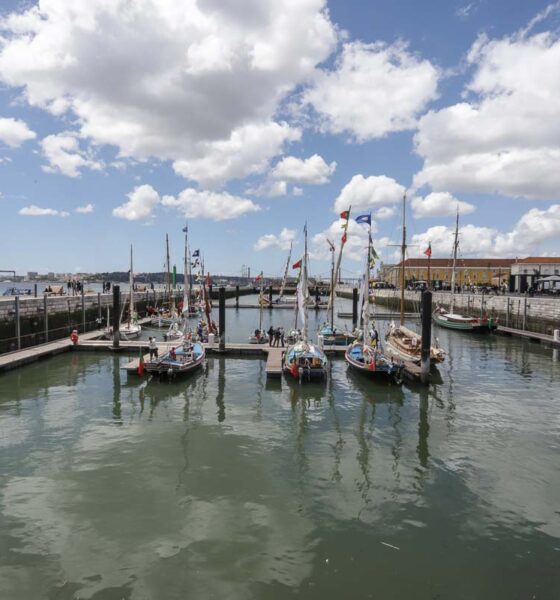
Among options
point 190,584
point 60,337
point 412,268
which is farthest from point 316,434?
point 412,268

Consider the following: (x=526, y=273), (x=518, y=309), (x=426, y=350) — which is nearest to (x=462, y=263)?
(x=526, y=273)

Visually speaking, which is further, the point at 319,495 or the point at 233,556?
the point at 319,495

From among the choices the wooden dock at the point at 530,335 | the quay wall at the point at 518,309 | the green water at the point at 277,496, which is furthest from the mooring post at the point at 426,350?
the quay wall at the point at 518,309

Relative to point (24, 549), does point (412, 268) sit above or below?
above

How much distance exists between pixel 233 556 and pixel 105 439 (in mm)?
10101

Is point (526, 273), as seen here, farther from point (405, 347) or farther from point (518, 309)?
point (405, 347)

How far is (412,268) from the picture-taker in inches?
7003

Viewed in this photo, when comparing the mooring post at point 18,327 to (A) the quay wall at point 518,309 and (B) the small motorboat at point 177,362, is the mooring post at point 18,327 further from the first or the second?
(A) the quay wall at point 518,309

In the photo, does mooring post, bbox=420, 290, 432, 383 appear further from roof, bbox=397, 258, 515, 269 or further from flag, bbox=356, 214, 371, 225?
roof, bbox=397, 258, 515, 269

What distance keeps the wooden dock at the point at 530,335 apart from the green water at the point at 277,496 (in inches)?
890

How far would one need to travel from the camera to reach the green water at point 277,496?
10.0 meters

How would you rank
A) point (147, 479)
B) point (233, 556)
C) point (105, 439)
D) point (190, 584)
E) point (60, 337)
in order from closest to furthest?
point (190, 584)
point (233, 556)
point (147, 479)
point (105, 439)
point (60, 337)

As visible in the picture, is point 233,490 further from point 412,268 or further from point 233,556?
point 412,268

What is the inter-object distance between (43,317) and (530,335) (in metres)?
51.4
